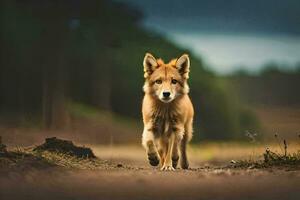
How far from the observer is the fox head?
8211 millimetres

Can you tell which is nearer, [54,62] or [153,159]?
[153,159]

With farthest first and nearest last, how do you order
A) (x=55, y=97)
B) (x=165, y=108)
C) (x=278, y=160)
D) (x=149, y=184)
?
(x=55, y=97), (x=278, y=160), (x=165, y=108), (x=149, y=184)

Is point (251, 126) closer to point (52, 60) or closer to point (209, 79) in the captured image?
point (209, 79)

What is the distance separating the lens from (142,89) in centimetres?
874

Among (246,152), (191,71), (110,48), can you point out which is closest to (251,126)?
(246,152)

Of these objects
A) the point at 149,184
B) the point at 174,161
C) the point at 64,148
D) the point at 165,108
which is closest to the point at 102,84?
the point at 64,148

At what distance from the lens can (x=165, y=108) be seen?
830 cm

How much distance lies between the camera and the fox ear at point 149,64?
8359 mm

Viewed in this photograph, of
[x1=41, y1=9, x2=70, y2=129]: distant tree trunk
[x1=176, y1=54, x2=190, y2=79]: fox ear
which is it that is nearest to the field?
[x1=41, y1=9, x2=70, y2=129]: distant tree trunk

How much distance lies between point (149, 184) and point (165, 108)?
81 centimetres

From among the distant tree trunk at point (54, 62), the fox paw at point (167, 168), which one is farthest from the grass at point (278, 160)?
the distant tree trunk at point (54, 62)

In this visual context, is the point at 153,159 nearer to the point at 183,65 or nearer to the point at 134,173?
the point at 134,173

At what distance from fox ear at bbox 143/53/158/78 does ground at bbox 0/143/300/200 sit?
900 millimetres

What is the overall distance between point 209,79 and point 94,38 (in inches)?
47.5
